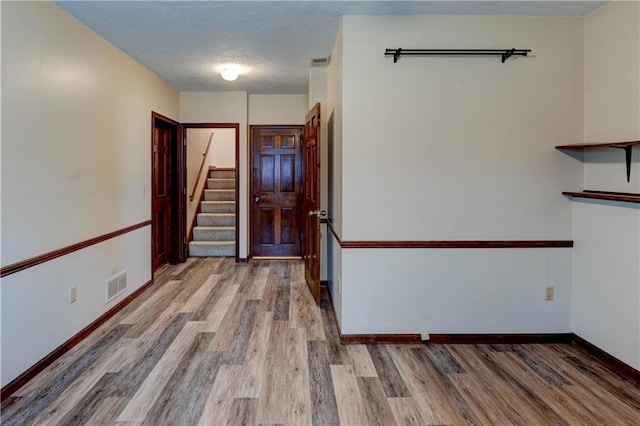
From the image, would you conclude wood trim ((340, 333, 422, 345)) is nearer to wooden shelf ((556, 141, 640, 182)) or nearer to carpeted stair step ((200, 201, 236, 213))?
wooden shelf ((556, 141, 640, 182))

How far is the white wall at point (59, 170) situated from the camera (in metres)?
2.36

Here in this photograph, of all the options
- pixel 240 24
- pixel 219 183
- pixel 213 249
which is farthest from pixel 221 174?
pixel 240 24

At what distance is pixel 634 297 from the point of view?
99.9 inches

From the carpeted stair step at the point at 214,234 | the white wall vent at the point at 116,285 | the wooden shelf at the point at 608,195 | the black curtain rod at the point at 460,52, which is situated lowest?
the white wall vent at the point at 116,285

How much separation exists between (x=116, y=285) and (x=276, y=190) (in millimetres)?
2830

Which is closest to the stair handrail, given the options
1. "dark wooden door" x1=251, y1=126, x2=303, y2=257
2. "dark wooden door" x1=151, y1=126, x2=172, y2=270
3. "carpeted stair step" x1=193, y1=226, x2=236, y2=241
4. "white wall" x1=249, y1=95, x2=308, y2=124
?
"carpeted stair step" x1=193, y1=226, x2=236, y2=241

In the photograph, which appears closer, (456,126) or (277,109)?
(456,126)

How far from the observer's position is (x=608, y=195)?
2.67 meters

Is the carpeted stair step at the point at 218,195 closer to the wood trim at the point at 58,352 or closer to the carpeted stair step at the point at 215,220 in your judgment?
the carpeted stair step at the point at 215,220

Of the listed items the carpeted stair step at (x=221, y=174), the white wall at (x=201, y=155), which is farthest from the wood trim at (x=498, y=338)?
the carpeted stair step at (x=221, y=174)

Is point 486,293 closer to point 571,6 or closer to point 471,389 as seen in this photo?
point 471,389

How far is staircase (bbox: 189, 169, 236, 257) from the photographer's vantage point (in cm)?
624

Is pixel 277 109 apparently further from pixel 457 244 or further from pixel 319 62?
pixel 457 244

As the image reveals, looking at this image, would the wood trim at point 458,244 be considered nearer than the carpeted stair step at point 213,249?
Yes
